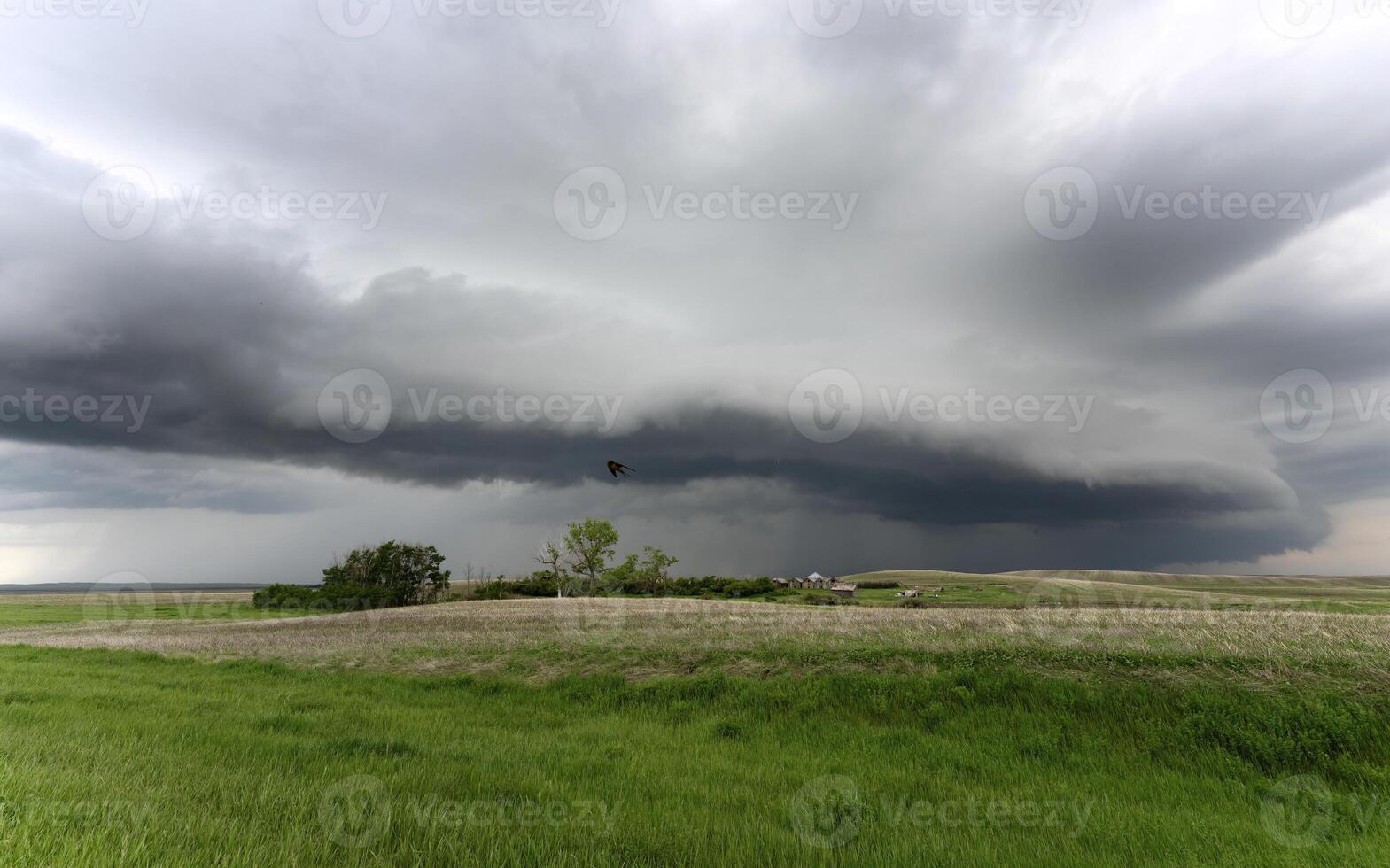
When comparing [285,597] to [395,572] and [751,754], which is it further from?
[751,754]

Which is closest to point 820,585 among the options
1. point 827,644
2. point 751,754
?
point 827,644

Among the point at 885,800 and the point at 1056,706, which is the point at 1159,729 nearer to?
the point at 1056,706

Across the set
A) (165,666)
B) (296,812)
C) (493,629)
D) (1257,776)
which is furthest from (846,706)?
(165,666)

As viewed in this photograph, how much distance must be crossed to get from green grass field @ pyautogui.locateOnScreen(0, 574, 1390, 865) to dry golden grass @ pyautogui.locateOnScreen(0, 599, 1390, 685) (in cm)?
14

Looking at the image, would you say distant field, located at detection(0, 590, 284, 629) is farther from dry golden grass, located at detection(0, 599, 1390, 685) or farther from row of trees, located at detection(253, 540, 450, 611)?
dry golden grass, located at detection(0, 599, 1390, 685)

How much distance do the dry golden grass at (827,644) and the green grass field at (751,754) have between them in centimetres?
14

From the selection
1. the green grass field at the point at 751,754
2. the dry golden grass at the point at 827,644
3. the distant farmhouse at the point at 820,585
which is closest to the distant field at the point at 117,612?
the dry golden grass at the point at 827,644

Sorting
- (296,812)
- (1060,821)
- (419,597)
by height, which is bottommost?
(419,597)

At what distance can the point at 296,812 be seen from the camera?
6.39 metres

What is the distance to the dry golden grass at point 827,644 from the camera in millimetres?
13328

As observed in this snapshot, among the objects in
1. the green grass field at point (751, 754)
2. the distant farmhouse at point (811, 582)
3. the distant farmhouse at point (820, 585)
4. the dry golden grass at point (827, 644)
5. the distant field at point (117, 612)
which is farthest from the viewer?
the distant farmhouse at point (811, 582)

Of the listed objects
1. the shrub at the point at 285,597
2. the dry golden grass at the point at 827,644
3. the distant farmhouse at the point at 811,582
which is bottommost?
the distant farmhouse at the point at 811,582

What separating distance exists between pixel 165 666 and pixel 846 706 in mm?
23617

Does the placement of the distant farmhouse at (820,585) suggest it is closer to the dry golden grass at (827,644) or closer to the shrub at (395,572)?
Result: the shrub at (395,572)
